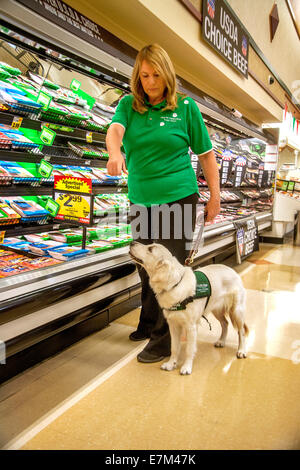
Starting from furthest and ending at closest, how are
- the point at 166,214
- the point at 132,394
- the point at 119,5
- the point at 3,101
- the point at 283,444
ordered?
the point at 119,5, the point at 3,101, the point at 166,214, the point at 132,394, the point at 283,444

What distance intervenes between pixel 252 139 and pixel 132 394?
5.79 metres

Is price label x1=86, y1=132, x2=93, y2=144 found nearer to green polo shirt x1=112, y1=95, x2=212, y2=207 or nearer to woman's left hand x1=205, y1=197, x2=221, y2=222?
green polo shirt x1=112, y1=95, x2=212, y2=207

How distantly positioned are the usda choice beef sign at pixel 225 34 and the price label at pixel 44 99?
83.8 inches

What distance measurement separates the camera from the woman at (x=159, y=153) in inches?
79.2

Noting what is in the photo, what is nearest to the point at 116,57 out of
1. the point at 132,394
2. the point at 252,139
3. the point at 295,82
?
the point at 132,394

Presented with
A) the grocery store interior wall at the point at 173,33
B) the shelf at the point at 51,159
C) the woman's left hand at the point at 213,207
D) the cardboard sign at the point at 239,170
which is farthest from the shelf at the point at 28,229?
the cardboard sign at the point at 239,170

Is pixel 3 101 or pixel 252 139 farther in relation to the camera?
pixel 252 139

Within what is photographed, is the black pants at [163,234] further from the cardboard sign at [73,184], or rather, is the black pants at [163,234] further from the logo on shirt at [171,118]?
the logo on shirt at [171,118]

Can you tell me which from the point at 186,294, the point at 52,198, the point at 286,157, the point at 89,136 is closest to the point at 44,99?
the point at 89,136

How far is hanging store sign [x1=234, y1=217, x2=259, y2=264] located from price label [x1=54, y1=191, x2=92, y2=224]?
2.87 m

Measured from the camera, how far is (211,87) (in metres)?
5.32

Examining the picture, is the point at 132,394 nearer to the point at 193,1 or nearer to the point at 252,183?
the point at 193,1

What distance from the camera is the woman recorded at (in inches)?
79.2

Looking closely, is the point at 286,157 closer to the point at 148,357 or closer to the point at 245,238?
the point at 245,238
